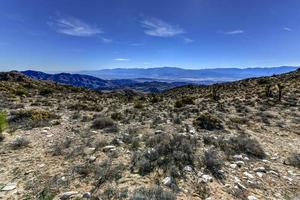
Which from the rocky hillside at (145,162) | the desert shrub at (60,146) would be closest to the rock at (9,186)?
the rocky hillside at (145,162)

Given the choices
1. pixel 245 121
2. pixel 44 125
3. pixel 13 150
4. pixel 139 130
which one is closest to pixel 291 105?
pixel 245 121

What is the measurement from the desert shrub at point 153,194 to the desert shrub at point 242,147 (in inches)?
168

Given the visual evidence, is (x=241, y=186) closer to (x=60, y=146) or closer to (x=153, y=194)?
(x=153, y=194)

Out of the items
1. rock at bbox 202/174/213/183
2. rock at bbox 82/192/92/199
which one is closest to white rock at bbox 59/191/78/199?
rock at bbox 82/192/92/199

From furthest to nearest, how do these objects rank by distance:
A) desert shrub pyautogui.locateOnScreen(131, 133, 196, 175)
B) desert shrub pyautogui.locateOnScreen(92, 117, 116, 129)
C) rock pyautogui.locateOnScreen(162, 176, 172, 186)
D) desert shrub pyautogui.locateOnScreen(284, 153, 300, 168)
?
desert shrub pyautogui.locateOnScreen(92, 117, 116, 129), desert shrub pyautogui.locateOnScreen(284, 153, 300, 168), desert shrub pyautogui.locateOnScreen(131, 133, 196, 175), rock pyautogui.locateOnScreen(162, 176, 172, 186)

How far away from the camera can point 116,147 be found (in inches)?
393

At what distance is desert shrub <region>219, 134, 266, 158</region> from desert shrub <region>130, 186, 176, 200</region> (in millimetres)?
→ 4272

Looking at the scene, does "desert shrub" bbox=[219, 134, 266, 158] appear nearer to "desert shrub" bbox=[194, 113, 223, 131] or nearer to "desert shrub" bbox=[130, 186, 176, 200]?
"desert shrub" bbox=[194, 113, 223, 131]

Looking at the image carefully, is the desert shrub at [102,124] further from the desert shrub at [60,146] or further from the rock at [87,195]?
the rock at [87,195]

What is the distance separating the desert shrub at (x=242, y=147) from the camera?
9.69 m

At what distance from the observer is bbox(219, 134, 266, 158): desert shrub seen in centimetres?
969

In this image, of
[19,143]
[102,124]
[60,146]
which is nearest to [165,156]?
[60,146]

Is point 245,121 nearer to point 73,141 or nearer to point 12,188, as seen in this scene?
point 73,141

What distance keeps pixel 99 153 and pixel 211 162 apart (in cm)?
403
